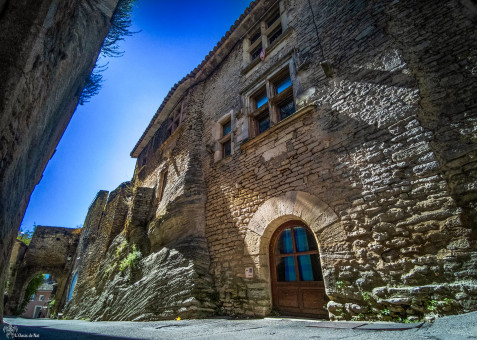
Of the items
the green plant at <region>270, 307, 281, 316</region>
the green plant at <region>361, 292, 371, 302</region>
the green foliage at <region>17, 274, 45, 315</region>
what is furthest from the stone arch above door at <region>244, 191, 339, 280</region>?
the green foliage at <region>17, 274, 45, 315</region>

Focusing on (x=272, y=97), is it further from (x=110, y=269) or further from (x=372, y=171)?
(x=110, y=269)

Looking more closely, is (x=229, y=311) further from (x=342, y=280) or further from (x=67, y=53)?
(x=67, y=53)

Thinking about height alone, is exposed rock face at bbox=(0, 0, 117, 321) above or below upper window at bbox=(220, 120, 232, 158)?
below

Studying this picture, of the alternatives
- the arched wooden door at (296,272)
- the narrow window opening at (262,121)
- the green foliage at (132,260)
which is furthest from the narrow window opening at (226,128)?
the green foliage at (132,260)

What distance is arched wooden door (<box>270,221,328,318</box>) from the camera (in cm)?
325

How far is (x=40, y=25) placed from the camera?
123 cm

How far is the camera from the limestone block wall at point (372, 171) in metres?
2.39

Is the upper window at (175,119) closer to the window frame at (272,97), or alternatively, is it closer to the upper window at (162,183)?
the upper window at (162,183)

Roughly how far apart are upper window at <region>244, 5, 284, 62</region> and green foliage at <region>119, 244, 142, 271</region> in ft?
21.5

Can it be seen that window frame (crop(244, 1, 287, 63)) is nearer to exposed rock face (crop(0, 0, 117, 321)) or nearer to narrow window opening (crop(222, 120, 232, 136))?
narrow window opening (crop(222, 120, 232, 136))

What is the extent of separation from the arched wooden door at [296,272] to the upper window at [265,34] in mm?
4597

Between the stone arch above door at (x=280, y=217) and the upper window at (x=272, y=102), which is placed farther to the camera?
the upper window at (x=272, y=102)

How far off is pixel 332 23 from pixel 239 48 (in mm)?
3241

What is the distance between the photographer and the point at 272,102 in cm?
507
